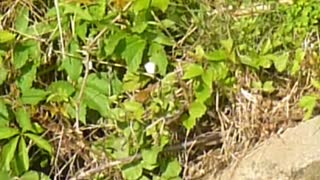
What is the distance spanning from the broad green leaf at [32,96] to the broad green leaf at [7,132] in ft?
0.34

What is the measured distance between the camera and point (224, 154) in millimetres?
2527

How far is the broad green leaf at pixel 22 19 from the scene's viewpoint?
252 cm

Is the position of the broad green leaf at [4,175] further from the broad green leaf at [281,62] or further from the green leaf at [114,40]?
the broad green leaf at [281,62]

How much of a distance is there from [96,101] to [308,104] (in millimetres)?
599

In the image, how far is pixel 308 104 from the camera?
8.04 ft

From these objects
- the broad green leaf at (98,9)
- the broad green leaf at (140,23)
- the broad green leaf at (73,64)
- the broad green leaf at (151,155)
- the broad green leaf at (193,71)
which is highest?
the broad green leaf at (98,9)

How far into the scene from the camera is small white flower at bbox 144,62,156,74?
8.14 ft

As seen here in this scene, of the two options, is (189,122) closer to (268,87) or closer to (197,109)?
(197,109)

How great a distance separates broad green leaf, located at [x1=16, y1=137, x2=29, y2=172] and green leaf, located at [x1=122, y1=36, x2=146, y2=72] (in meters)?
0.37

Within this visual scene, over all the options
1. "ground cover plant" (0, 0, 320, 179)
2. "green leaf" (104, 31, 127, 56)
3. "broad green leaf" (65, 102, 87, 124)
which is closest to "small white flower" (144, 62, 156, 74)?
"ground cover plant" (0, 0, 320, 179)

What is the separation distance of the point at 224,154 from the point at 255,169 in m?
0.14

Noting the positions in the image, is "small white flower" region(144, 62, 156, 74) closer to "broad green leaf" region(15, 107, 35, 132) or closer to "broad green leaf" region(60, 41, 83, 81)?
"broad green leaf" region(60, 41, 83, 81)

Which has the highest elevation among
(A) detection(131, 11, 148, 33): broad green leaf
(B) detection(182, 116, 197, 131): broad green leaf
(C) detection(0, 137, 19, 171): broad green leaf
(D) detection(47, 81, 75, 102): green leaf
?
(A) detection(131, 11, 148, 33): broad green leaf

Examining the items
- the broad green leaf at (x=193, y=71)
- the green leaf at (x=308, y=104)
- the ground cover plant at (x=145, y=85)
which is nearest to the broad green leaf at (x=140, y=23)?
the ground cover plant at (x=145, y=85)
